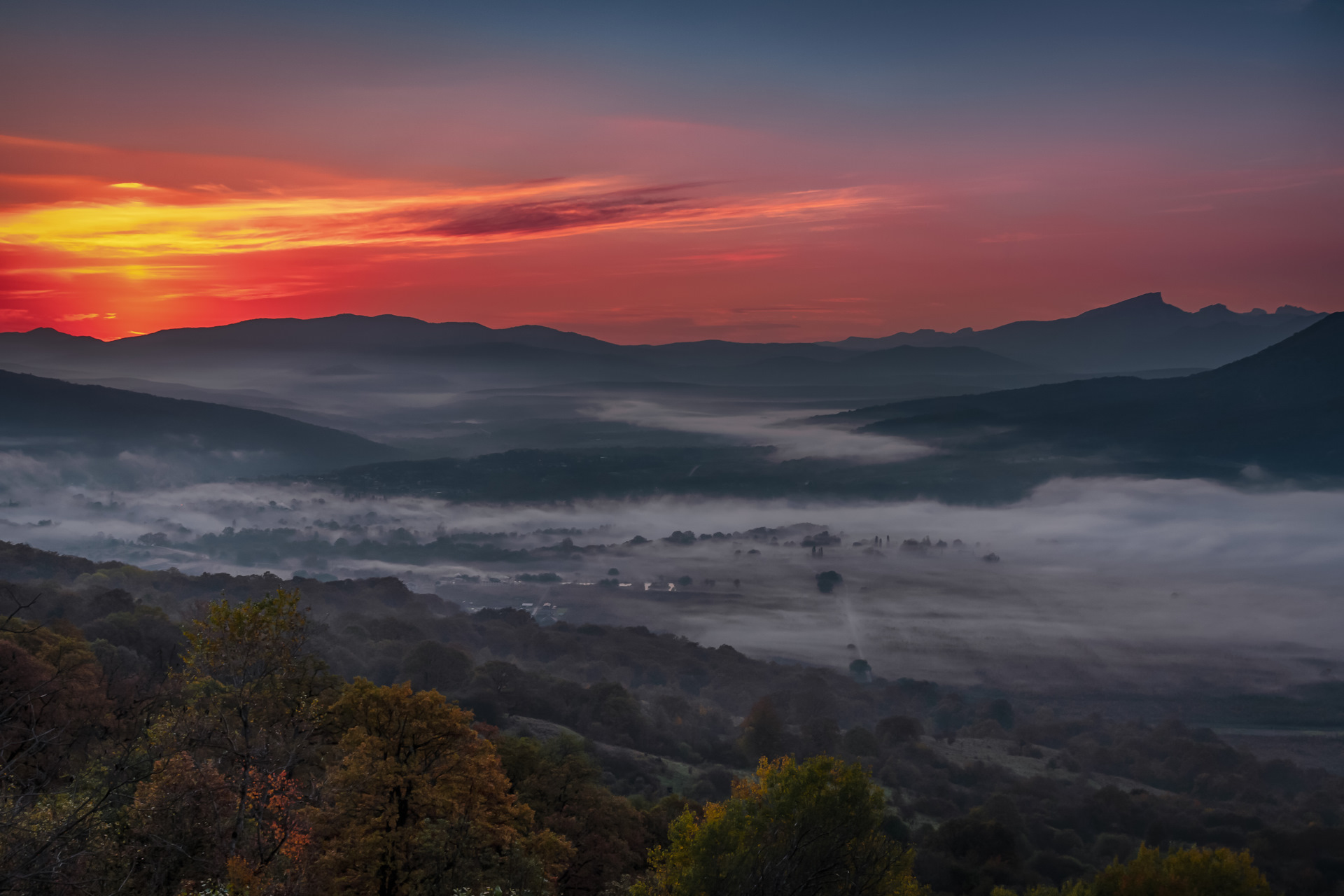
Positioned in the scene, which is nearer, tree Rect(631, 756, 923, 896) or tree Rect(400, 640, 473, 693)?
tree Rect(631, 756, 923, 896)

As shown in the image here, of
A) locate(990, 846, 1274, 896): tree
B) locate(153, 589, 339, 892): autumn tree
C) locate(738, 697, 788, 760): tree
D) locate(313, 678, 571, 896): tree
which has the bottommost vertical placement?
locate(738, 697, 788, 760): tree

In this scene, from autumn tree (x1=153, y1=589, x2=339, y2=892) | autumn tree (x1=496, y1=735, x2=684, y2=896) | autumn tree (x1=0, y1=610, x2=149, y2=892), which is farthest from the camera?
autumn tree (x1=496, y1=735, x2=684, y2=896)

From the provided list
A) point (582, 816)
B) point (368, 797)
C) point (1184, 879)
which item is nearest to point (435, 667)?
point (582, 816)

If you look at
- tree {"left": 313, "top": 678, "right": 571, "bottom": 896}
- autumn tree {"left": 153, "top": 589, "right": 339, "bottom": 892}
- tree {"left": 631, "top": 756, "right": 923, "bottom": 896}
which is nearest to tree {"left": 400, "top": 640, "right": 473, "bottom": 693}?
tree {"left": 313, "top": 678, "right": 571, "bottom": 896}

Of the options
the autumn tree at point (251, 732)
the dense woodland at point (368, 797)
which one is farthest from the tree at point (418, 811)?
the autumn tree at point (251, 732)

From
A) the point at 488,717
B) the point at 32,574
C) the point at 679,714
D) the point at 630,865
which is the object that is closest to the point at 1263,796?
the point at 679,714

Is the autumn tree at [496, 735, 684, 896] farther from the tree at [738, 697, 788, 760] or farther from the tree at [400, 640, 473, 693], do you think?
the tree at [400, 640, 473, 693]

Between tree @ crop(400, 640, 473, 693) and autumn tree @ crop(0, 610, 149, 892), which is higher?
→ autumn tree @ crop(0, 610, 149, 892)
